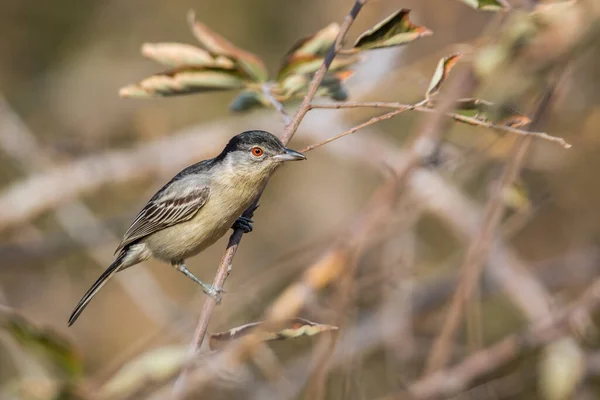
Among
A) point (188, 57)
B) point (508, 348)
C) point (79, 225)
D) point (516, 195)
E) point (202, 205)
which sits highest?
point (188, 57)

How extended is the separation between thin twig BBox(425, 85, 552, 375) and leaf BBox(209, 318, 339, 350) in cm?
59

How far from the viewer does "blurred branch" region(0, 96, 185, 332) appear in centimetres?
590

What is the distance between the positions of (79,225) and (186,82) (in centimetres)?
367

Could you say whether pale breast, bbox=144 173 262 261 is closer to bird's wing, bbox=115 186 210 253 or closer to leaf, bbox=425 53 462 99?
bird's wing, bbox=115 186 210 253

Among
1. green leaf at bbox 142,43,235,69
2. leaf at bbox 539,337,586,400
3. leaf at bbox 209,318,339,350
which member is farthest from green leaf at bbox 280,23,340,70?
leaf at bbox 539,337,586,400

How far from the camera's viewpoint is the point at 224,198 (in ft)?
13.0

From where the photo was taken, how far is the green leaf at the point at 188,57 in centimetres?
269

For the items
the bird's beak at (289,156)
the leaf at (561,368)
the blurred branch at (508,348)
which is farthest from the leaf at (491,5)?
the leaf at (561,368)

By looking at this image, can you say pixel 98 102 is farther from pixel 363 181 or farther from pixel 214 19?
pixel 363 181

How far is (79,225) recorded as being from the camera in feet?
19.6

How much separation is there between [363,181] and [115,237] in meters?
3.82

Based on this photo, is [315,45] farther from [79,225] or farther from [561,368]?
[79,225]

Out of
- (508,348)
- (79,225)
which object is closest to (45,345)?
(508,348)

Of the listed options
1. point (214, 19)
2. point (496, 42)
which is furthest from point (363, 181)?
point (496, 42)
